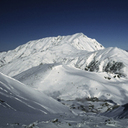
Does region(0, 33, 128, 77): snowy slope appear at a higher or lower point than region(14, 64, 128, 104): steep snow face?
higher

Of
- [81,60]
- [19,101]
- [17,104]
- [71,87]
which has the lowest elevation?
[17,104]

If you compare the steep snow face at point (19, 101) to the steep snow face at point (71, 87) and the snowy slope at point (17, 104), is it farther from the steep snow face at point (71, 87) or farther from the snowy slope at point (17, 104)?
the steep snow face at point (71, 87)

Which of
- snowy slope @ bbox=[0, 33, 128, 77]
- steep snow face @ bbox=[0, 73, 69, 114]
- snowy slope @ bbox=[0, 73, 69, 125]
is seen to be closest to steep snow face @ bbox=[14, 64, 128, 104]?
steep snow face @ bbox=[0, 73, 69, 114]

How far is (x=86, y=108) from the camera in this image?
35.8 ft

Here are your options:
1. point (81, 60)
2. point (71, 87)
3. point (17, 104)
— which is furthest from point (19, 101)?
point (81, 60)

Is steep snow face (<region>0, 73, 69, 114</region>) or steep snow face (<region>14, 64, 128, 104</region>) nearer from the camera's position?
steep snow face (<region>0, 73, 69, 114</region>)

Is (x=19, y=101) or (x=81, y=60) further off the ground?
(x=81, y=60)

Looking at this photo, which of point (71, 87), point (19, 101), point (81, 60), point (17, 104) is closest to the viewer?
point (17, 104)

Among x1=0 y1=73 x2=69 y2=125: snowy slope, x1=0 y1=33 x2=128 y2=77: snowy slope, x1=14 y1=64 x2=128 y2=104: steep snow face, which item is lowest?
x1=0 y1=73 x2=69 y2=125: snowy slope

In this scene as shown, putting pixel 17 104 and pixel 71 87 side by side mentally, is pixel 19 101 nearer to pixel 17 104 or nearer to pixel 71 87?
pixel 17 104

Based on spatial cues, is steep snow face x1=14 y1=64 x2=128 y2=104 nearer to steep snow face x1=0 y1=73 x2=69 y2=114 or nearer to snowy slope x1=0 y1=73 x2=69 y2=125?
steep snow face x1=0 y1=73 x2=69 y2=114

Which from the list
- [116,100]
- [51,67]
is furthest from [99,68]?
[116,100]

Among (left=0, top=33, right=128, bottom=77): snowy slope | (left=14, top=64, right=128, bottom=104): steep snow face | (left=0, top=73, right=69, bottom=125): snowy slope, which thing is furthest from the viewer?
(left=0, top=33, right=128, bottom=77): snowy slope

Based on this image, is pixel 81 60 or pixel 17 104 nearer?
pixel 17 104
